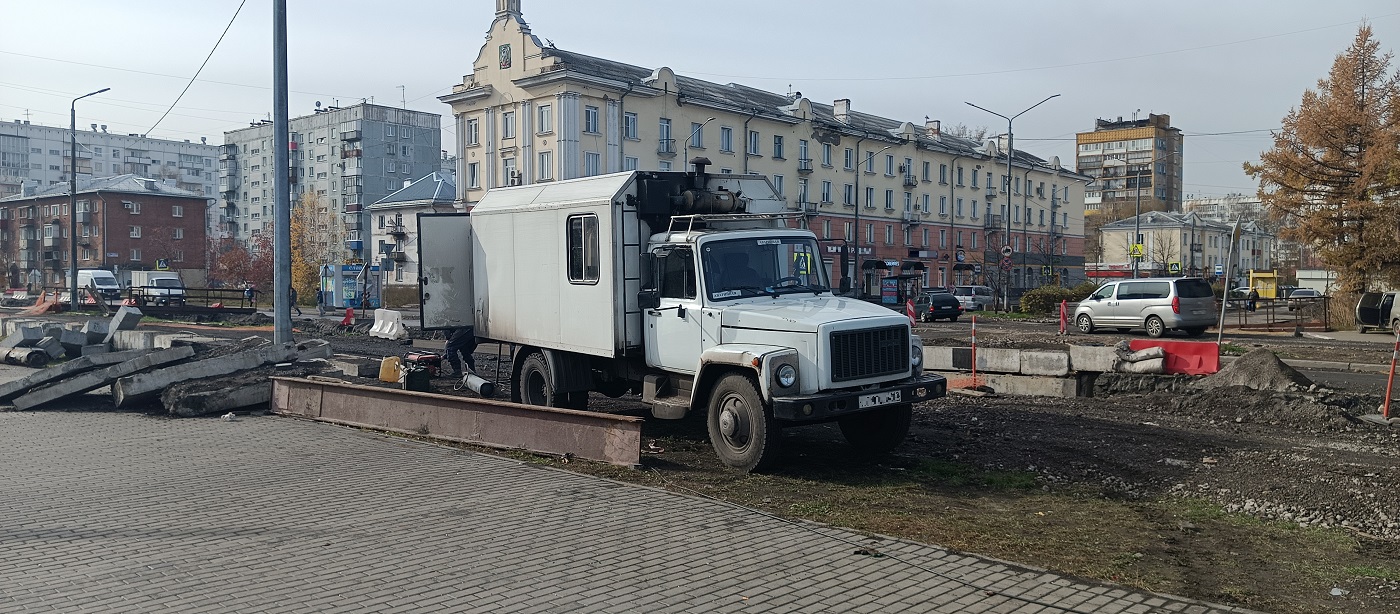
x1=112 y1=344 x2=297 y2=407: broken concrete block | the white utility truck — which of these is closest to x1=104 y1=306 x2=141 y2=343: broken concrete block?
x1=112 y1=344 x2=297 y2=407: broken concrete block

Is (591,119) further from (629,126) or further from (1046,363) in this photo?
(1046,363)

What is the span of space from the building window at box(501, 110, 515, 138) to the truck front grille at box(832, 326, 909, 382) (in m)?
48.3

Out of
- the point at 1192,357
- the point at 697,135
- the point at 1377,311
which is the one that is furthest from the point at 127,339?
the point at 697,135

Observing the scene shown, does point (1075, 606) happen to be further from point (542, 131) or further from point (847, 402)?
point (542, 131)

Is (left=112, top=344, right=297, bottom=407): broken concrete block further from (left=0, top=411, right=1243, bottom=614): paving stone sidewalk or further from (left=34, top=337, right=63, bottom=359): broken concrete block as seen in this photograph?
(left=34, top=337, right=63, bottom=359): broken concrete block

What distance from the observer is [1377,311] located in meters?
29.9

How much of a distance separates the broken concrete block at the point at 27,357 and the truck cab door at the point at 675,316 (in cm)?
1658

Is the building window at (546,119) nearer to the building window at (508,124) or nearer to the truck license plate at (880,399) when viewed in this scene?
the building window at (508,124)

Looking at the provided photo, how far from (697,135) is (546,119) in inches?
352

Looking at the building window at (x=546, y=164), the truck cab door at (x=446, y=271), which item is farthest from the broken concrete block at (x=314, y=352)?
the building window at (x=546, y=164)

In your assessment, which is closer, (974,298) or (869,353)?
(869,353)

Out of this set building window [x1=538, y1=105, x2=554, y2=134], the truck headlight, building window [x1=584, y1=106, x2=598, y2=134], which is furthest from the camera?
building window [x1=538, y1=105, x2=554, y2=134]

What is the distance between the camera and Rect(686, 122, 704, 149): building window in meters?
56.8

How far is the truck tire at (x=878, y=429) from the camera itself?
10.0 meters
